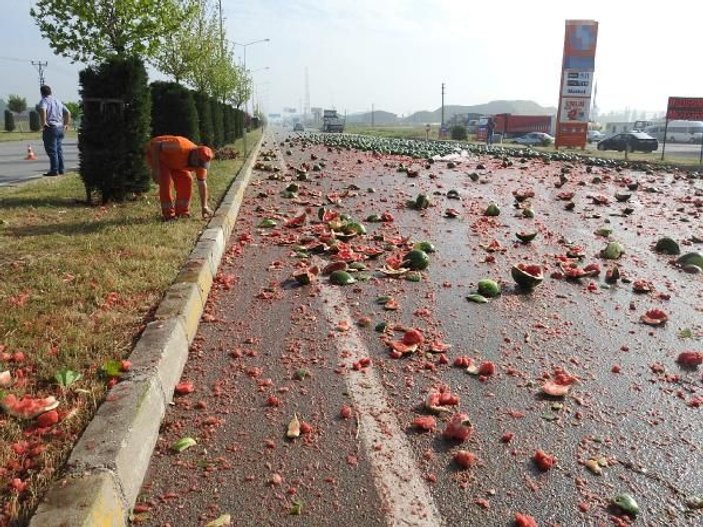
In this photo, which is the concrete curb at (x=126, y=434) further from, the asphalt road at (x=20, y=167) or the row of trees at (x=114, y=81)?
the asphalt road at (x=20, y=167)

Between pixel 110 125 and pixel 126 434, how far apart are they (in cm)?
813

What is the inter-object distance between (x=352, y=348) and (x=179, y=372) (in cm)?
131

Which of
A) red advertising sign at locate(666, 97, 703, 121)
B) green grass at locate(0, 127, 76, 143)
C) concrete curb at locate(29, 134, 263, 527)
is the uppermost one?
red advertising sign at locate(666, 97, 703, 121)

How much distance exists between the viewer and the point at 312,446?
10.1ft

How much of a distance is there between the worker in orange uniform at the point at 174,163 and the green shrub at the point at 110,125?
206cm

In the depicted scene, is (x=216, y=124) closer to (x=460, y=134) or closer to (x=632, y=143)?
(x=632, y=143)

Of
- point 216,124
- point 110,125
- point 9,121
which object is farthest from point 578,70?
point 9,121

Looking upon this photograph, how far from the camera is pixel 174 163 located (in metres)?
7.78

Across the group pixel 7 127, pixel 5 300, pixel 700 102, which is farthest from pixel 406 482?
pixel 7 127

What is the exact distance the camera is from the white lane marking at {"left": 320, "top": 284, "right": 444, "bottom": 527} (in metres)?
2.59

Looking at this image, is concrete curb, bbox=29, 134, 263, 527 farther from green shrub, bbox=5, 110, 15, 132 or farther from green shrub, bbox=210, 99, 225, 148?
green shrub, bbox=5, 110, 15, 132

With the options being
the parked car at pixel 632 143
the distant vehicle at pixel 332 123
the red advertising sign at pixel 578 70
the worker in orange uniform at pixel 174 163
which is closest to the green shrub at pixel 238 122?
the red advertising sign at pixel 578 70

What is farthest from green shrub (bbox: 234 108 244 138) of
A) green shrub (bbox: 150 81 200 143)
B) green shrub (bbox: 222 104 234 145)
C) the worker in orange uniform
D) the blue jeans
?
the worker in orange uniform

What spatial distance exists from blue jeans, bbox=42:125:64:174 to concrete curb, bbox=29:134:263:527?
10.5 m
